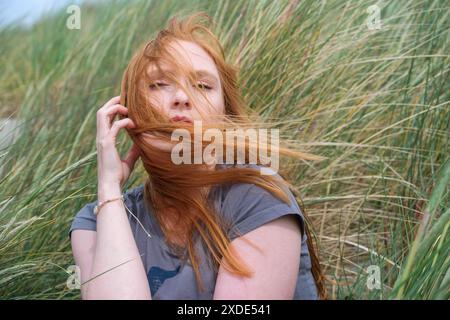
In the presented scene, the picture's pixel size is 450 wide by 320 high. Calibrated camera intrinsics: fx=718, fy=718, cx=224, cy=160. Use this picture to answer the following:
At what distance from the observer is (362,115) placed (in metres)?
2.15

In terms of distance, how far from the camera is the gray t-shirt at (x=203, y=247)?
1338 mm

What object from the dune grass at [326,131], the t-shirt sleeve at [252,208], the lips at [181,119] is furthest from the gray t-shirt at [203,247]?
the dune grass at [326,131]

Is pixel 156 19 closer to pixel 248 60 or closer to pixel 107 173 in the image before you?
pixel 248 60

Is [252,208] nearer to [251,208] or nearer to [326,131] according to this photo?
[251,208]

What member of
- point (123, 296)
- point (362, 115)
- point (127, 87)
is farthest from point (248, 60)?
point (123, 296)

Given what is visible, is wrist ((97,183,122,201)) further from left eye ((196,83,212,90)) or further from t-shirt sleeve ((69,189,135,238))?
left eye ((196,83,212,90))

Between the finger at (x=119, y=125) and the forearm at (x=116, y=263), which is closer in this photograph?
the forearm at (x=116, y=263)

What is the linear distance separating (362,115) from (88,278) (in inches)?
41.7

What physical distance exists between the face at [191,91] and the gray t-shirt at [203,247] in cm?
16

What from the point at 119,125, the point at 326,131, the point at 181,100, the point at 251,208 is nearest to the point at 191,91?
the point at 181,100

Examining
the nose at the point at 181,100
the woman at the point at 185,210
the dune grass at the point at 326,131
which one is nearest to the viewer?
the woman at the point at 185,210

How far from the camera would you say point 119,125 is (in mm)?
1451

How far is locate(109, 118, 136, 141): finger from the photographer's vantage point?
1451 millimetres

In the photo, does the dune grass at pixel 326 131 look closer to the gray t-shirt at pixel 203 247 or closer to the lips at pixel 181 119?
the gray t-shirt at pixel 203 247
